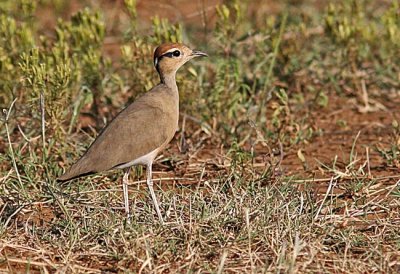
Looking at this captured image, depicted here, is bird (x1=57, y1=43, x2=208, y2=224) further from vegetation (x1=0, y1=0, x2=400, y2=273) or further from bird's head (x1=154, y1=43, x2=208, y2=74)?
vegetation (x1=0, y1=0, x2=400, y2=273)


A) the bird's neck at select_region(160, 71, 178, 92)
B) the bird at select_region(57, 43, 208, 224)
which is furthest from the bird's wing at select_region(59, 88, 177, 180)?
the bird's neck at select_region(160, 71, 178, 92)

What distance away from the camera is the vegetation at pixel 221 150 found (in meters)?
4.43

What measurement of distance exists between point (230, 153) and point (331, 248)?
1.56 meters

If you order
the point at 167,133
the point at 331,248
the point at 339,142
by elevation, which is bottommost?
the point at 339,142

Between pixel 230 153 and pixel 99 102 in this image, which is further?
pixel 99 102

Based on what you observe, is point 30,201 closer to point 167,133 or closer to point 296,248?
point 167,133

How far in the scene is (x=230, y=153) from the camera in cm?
591

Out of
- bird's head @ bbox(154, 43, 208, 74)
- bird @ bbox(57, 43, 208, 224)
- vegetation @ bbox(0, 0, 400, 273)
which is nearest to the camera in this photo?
vegetation @ bbox(0, 0, 400, 273)

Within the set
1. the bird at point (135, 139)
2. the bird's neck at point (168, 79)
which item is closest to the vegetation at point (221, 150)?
the bird at point (135, 139)

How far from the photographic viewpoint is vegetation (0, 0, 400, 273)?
4.43 metres

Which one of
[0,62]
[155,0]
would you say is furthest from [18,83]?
[155,0]

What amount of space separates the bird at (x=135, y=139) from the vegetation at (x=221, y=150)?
0.21m

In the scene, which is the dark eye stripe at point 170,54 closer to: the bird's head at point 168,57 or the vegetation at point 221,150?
the bird's head at point 168,57

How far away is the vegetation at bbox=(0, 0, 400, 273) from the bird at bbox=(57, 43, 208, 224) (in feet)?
0.69
